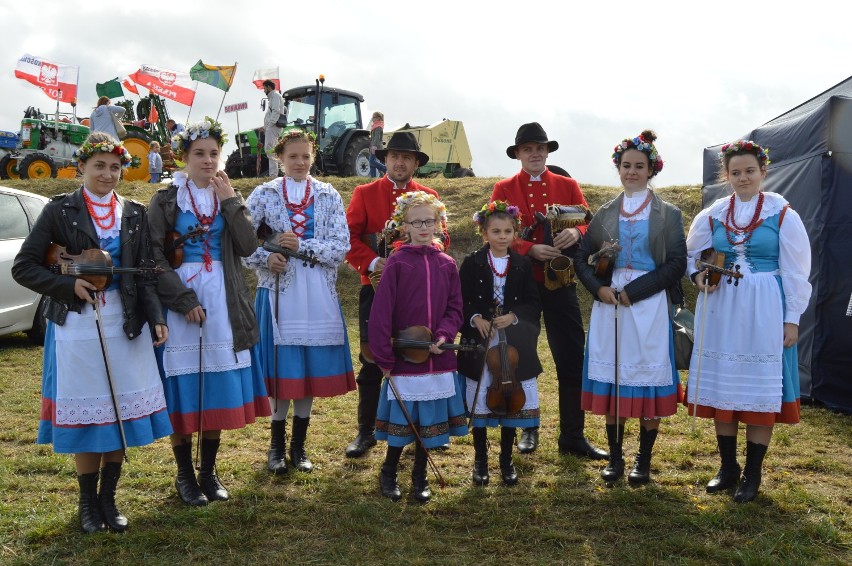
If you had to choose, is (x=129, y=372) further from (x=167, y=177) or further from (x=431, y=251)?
(x=167, y=177)

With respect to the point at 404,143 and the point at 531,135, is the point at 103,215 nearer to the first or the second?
the point at 404,143

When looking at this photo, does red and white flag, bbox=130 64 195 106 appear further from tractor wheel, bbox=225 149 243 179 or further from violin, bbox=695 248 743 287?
violin, bbox=695 248 743 287

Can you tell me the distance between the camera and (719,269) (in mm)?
3932

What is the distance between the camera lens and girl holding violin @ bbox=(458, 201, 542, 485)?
13.0 feet

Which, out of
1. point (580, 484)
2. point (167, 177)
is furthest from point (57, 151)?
point (580, 484)

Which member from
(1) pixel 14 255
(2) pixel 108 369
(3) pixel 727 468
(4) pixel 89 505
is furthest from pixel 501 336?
(1) pixel 14 255

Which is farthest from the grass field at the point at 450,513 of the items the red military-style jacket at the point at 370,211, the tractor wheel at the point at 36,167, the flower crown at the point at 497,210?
the tractor wheel at the point at 36,167

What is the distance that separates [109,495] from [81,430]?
1.26 ft

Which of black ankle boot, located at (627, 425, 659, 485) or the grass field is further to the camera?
black ankle boot, located at (627, 425, 659, 485)

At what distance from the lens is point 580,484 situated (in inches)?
163

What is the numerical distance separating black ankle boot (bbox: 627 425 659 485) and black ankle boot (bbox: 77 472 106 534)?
277 centimetres

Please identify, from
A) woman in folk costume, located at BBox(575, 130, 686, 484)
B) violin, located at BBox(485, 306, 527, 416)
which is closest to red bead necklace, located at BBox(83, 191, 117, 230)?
violin, located at BBox(485, 306, 527, 416)

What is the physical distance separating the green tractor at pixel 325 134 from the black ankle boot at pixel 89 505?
13.3 metres

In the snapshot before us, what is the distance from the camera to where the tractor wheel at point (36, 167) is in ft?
50.3
